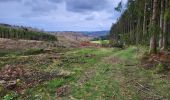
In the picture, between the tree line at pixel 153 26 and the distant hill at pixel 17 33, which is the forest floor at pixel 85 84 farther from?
the distant hill at pixel 17 33

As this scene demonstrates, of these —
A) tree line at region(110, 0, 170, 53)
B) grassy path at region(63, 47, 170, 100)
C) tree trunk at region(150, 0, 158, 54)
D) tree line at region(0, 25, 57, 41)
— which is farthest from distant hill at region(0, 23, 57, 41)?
grassy path at region(63, 47, 170, 100)

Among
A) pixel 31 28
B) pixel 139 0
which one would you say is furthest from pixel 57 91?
pixel 31 28

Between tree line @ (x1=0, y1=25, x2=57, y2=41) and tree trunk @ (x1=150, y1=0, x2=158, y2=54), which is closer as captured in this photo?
tree trunk @ (x1=150, y1=0, x2=158, y2=54)

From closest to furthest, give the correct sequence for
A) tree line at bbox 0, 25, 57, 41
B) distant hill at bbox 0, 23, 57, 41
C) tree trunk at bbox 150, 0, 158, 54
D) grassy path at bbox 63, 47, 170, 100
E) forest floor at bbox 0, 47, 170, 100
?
grassy path at bbox 63, 47, 170, 100
forest floor at bbox 0, 47, 170, 100
tree trunk at bbox 150, 0, 158, 54
tree line at bbox 0, 25, 57, 41
distant hill at bbox 0, 23, 57, 41

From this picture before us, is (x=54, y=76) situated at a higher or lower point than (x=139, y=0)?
lower

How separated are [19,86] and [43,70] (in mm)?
4701

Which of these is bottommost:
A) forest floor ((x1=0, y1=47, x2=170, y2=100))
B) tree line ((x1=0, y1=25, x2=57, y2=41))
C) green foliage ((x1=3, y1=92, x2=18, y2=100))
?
green foliage ((x1=3, y1=92, x2=18, y2=100))

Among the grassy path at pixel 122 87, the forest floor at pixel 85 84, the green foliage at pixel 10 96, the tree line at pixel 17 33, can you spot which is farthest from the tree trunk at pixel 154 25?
the tree line at pixel 17 33

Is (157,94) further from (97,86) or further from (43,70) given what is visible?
(43,70)

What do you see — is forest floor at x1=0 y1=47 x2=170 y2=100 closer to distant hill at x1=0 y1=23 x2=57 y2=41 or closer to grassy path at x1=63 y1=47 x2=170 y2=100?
grassy path at x1=63 y1=47 x2=170 y2=100

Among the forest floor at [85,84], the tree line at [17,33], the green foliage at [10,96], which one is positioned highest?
the tree line at [17,33]

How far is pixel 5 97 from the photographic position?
42.4 ft

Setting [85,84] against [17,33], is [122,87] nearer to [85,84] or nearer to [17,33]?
[85,84]

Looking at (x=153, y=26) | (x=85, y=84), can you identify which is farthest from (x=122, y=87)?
(x=153, y=26)
